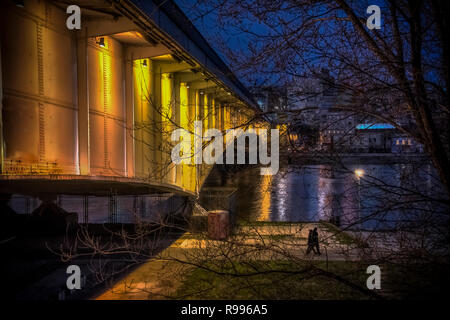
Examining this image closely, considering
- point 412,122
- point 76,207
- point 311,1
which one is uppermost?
point 311,1

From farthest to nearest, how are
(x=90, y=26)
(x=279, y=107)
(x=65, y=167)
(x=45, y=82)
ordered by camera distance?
1. (x=90, y=26)
2. (x=65, y=167)
3. (x=45, y=82)
4. (x=279, y=107)

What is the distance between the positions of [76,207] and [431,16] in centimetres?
2761

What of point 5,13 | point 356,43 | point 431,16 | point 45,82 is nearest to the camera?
point 431,16

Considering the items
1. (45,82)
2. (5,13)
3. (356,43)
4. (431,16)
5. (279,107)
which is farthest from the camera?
(45,82)

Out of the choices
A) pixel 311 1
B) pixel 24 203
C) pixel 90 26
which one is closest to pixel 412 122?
pixel 311 1

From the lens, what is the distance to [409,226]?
15.2ft

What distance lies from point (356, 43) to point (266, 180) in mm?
2452

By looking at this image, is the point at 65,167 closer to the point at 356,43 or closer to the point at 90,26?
the point at 90,26

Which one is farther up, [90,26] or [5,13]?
[90,26]
